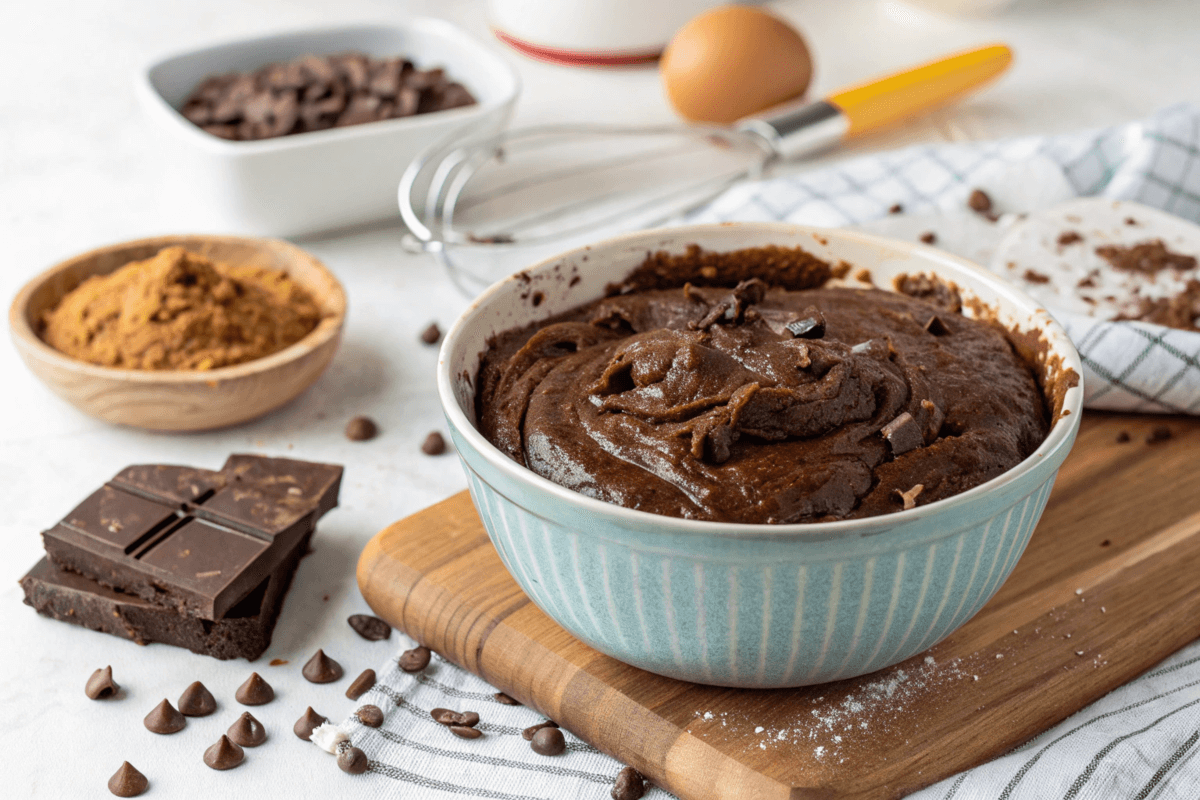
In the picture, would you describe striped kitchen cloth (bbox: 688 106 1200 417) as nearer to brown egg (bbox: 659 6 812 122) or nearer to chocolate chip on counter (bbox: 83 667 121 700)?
brown egg (bbox: 659 6 812 122)

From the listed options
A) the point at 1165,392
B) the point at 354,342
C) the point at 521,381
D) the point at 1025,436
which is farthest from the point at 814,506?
the point at 354,342

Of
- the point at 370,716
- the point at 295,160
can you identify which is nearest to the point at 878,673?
the point at 370,716

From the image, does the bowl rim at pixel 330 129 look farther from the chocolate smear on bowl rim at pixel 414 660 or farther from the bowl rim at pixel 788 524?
the chocolate smear on bowl rim at pixel 414 660

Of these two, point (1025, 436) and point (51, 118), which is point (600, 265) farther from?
point (51, 118)

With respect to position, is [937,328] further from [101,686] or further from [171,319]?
[171,319]

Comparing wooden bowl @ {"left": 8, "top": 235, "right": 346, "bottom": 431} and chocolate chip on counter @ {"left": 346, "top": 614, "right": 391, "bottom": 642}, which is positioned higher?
wooden bowl @ {"left": 8, "top": 235, "right": 346, "bottom": 431}

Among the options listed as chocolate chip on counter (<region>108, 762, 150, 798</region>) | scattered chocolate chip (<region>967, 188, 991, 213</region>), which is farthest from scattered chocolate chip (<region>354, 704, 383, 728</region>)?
scattered chocolate chip (<region>967, 188, 991, 213</region>)
